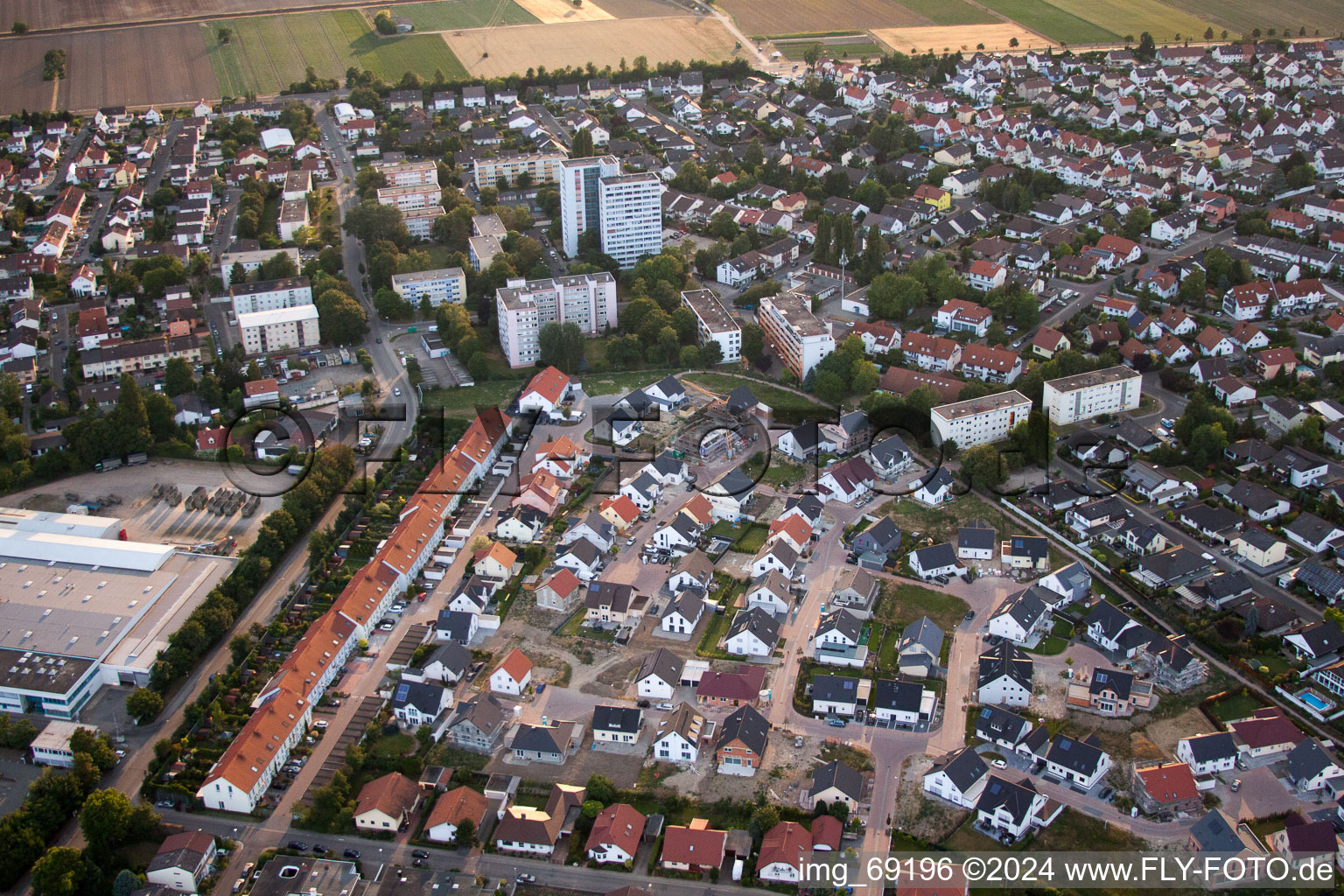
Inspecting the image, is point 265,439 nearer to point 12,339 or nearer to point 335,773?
point 12,339

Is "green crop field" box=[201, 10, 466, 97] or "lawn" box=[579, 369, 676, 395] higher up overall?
"green crop field" box=[201, 10, 466, 97]

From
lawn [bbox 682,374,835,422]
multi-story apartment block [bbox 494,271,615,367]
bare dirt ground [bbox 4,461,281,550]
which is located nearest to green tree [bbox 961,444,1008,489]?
lawn [bbox 682,374,835,422]

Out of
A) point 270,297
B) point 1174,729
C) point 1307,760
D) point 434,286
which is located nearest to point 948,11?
point 434,286

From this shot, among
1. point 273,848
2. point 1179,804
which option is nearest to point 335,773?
point 273,848

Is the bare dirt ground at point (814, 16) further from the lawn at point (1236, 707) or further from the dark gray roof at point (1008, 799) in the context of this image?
the dark gray roof at point (1008, 799)

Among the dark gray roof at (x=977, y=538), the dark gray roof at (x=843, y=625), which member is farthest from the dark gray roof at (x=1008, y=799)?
the dark gray roof at (x=977, y=538)

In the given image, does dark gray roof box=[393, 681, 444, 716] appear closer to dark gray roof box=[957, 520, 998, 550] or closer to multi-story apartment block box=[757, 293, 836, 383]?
dark gray roof box=[957, 520, 998, 550]
